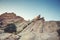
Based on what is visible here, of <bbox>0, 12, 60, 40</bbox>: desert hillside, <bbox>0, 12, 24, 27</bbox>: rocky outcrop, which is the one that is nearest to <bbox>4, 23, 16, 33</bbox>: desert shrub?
<bbox>0, 12, 60, 40</bbox>: desert hillside

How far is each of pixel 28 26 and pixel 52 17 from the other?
1166 mm

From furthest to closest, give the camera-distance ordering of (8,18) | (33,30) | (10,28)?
(8,18), (10,28), (33,30)

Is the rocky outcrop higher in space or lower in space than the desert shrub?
higher

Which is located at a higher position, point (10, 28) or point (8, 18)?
point (8, 18)

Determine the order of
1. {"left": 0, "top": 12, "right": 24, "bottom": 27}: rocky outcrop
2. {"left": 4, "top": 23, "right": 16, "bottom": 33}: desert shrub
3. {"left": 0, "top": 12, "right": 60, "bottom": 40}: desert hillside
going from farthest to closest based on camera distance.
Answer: {"left": 0, "top": 12, "right": 24, "bottom": 27}: rocky outcrop, {"left": 4, "top": 23, "right": 16, "bottom": 33}: desert shrub, {"left": 0, "top": 12, "right": 60, "bottom": 40}: desert hillside

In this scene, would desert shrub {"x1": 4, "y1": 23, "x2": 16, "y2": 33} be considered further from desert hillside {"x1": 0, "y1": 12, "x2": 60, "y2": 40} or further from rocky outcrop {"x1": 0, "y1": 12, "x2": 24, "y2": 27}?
rocky outcrop {"x1": 0, "y1": 12, "x2": 24, "y2": 27}

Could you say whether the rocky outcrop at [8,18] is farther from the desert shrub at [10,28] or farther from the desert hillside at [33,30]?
the desert shrub at [10,28]

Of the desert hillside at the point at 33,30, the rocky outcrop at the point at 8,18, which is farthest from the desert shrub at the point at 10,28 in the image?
the rocky outcrop at the point at 8,18

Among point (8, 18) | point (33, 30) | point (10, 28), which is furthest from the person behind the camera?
point (8, 18)

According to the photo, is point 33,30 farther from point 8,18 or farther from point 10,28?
point 8,18

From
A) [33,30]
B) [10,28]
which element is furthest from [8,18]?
[33,30]

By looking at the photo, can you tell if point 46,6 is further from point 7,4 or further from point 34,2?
point 7,4

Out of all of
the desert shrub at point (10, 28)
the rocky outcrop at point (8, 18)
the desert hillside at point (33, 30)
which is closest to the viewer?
the desert hillside at point (33, 30)

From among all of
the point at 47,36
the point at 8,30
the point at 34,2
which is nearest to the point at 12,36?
the point at 8,30
